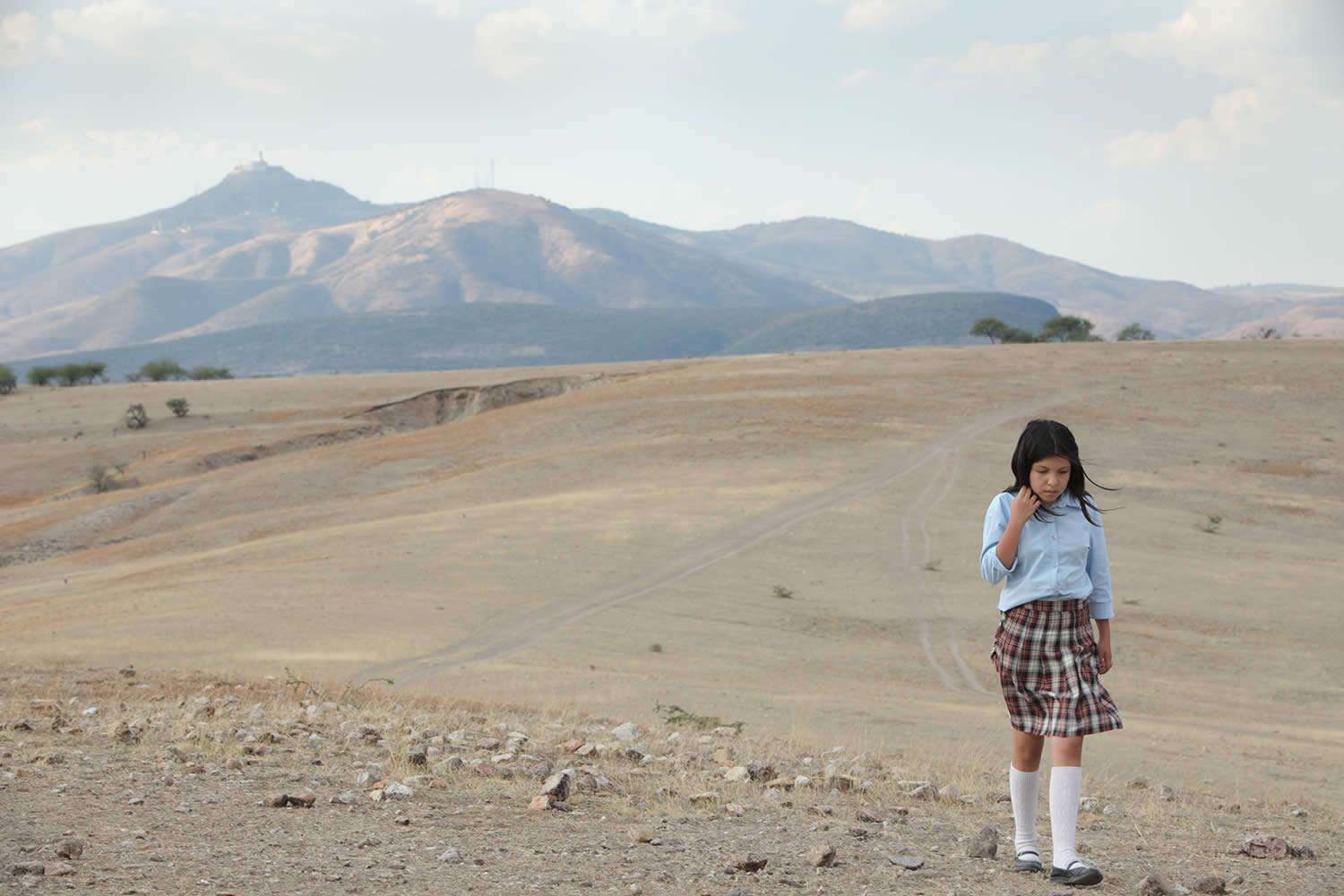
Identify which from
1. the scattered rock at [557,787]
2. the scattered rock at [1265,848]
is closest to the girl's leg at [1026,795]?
the scattered rock at [1265,848]

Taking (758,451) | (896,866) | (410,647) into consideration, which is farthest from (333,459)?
(896,866)

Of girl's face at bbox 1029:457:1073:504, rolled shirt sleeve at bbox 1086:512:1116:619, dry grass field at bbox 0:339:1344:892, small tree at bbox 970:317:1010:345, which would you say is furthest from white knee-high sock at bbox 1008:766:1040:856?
small tree at bbox 970:317:1010:345

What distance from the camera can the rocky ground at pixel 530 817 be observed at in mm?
4465

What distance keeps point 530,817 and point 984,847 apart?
2.16 m

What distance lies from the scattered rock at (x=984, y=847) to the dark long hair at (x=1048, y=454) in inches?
60.1

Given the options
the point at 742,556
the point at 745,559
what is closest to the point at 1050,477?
the point at 745,559

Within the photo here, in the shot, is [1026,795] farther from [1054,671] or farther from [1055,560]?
[1055,560]

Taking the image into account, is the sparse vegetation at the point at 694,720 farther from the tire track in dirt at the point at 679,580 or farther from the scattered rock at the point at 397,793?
the scattered rock at the point at 397,793

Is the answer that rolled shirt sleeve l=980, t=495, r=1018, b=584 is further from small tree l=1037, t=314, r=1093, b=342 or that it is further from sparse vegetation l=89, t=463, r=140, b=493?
small tree l=1037, t=314, r=1093, b=342

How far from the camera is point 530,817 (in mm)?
5438

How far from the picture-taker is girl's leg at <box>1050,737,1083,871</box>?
4.53 meters

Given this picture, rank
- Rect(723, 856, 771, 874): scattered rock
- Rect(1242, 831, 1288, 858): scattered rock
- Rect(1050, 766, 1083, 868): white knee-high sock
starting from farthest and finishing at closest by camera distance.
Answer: Rect(1242, 831, 1288, 858): scattered rock, Rect(723, 856, 771, 874): scattered rock, Rect(1050, 766, 1083, 868): white knee-high sock

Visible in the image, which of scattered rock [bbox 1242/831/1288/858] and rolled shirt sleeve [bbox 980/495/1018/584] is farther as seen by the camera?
scattered rock [bbox 1242/831/1288/858]

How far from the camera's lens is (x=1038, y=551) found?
15.3 feet
